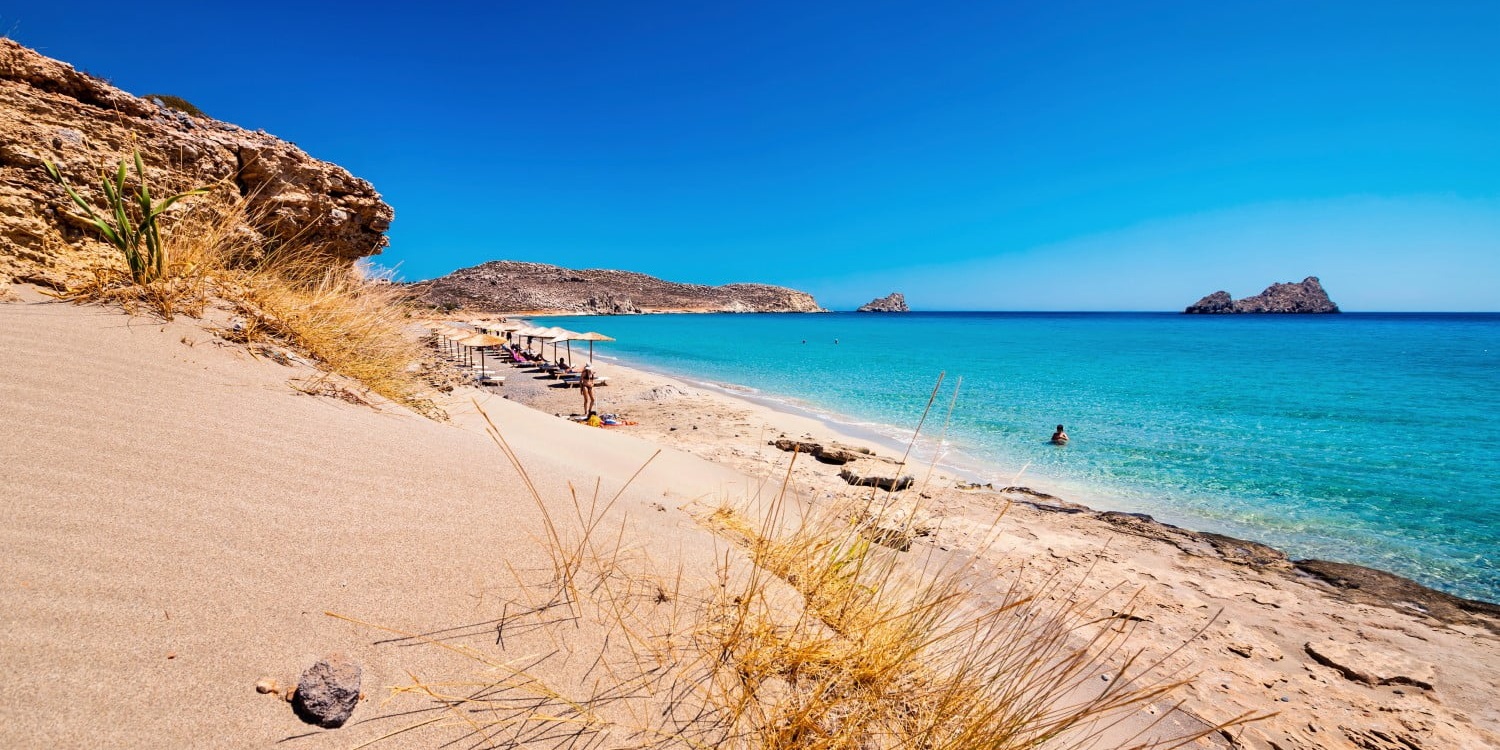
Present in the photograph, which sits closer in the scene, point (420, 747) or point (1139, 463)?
point (420, 747)

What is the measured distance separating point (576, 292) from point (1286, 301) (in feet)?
510

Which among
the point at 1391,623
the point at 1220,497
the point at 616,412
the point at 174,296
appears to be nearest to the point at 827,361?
the point at 616,412

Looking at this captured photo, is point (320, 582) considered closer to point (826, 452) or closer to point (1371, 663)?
point (1371, 663)

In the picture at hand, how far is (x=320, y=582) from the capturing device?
1.56 metres

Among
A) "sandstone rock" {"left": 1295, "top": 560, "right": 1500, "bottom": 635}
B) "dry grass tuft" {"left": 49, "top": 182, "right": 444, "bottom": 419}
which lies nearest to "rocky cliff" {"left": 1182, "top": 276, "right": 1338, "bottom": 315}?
"sandstone rock" {"left": 1295, "top": 560, "right": 1500, "bottom": 635}

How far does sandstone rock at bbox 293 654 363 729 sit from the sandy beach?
0.10 ft

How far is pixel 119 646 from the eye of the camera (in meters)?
1.16

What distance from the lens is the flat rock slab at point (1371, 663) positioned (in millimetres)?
3721

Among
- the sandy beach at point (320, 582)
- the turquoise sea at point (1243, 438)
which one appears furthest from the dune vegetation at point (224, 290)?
the turquoise sea at point (1243, 438)

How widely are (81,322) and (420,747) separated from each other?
345 centimetres

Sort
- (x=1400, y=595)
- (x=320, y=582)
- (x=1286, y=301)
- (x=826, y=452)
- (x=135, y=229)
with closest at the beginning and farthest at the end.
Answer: (x=320, y=582)
(x=135, y=229)
(x=1400, y=595)
(x=826, y=452)
(x=1286, y=301)

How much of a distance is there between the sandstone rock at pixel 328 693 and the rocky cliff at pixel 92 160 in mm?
4236

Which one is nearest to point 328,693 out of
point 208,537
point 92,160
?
point 208,537

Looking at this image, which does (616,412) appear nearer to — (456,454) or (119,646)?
(456,454)
